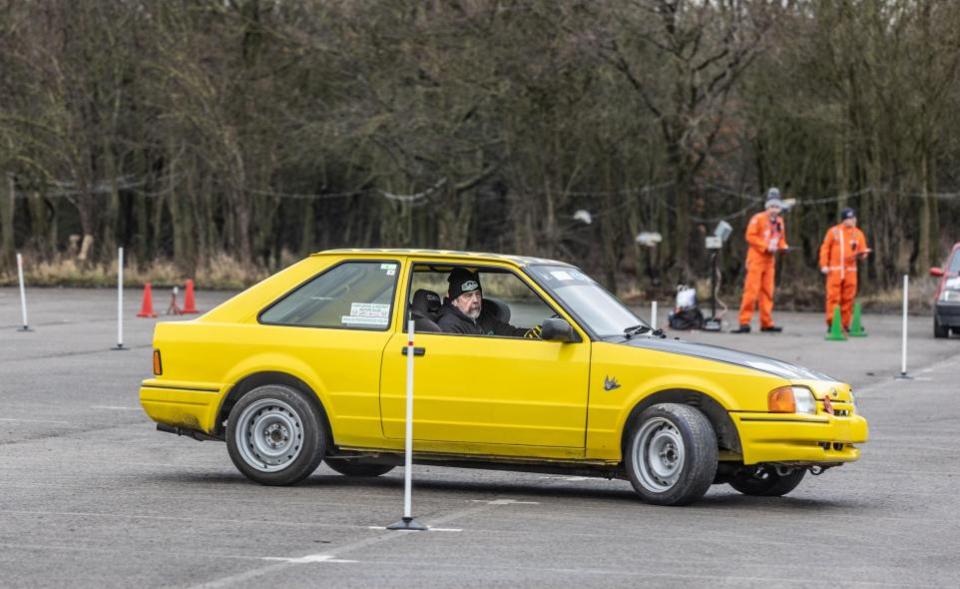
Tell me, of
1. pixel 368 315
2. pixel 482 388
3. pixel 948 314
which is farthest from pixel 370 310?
pixel 948 314

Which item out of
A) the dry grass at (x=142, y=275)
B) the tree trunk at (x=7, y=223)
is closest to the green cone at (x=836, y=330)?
the dry grass at (x=142, y=275)

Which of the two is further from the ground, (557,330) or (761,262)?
(761,262)

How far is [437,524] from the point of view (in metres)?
9.78

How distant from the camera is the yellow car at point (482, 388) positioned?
10609 mm

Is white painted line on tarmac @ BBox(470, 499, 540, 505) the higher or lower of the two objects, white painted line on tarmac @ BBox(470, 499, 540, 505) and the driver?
the lower

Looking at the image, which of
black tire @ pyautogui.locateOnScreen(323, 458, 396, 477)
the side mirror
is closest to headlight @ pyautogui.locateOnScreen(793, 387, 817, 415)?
the side mirror

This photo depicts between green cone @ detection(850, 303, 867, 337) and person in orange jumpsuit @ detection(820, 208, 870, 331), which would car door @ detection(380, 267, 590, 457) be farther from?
green cone @ detection(850, 303, 867, 337)

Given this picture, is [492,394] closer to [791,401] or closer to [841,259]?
[791,401]

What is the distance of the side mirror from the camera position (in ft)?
35.6

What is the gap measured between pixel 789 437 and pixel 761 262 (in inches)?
704

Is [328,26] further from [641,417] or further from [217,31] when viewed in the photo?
[641,417]

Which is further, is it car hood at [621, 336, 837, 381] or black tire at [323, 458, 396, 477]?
black tire at [323, 458, 396, 477]

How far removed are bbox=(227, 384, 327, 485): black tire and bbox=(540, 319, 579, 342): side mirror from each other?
158 centimetres

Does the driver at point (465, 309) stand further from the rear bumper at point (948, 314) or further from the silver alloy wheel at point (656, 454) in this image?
the rear bumper at point (948, 314)
